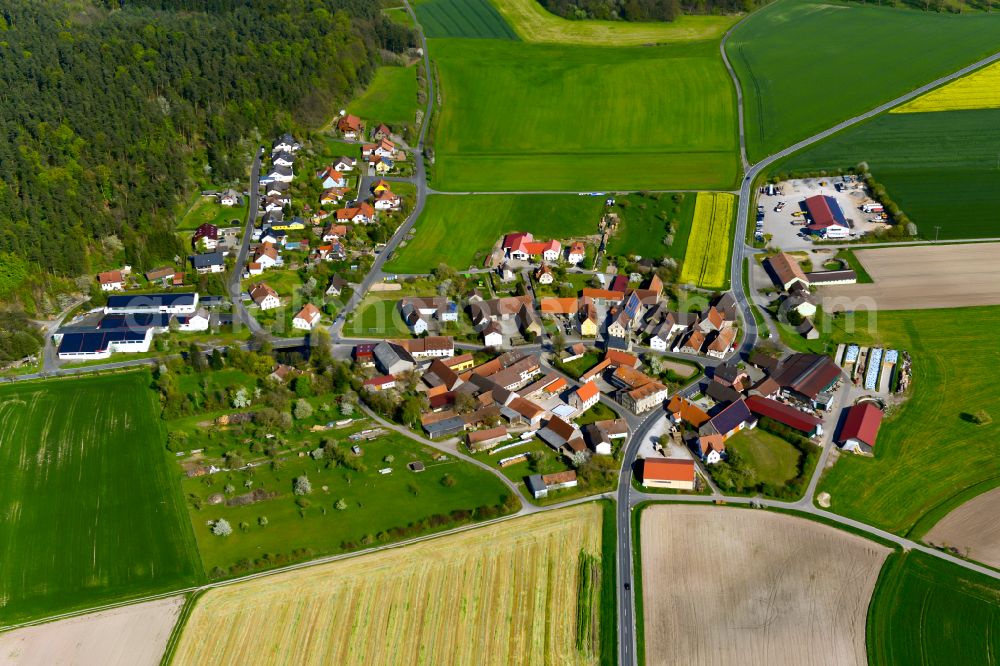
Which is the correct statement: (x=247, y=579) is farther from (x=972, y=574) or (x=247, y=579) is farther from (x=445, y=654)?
(x=972, y=574)

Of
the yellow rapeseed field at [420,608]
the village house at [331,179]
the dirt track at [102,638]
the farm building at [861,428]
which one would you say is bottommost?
the dirt track at [102,638]

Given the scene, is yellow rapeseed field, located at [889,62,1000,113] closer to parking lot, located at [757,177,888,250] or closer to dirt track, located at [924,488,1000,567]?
parking lot, located at [757,177,888,250]

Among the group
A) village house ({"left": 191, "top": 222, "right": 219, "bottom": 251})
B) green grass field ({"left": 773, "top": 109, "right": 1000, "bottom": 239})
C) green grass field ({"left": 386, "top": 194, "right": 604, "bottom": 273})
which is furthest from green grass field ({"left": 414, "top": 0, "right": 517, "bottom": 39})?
village house ({"left": 191, "top": 222, "right": 219, "bottom": 251})

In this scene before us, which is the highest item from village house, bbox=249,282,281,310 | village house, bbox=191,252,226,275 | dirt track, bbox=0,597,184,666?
village house, bbox=191,252,226,275

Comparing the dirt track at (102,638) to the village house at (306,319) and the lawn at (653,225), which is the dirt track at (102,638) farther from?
the lawn at (653,225)

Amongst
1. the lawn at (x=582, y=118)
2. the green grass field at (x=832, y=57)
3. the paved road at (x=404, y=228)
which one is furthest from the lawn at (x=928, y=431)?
the paved road at (x=404, y=228)
